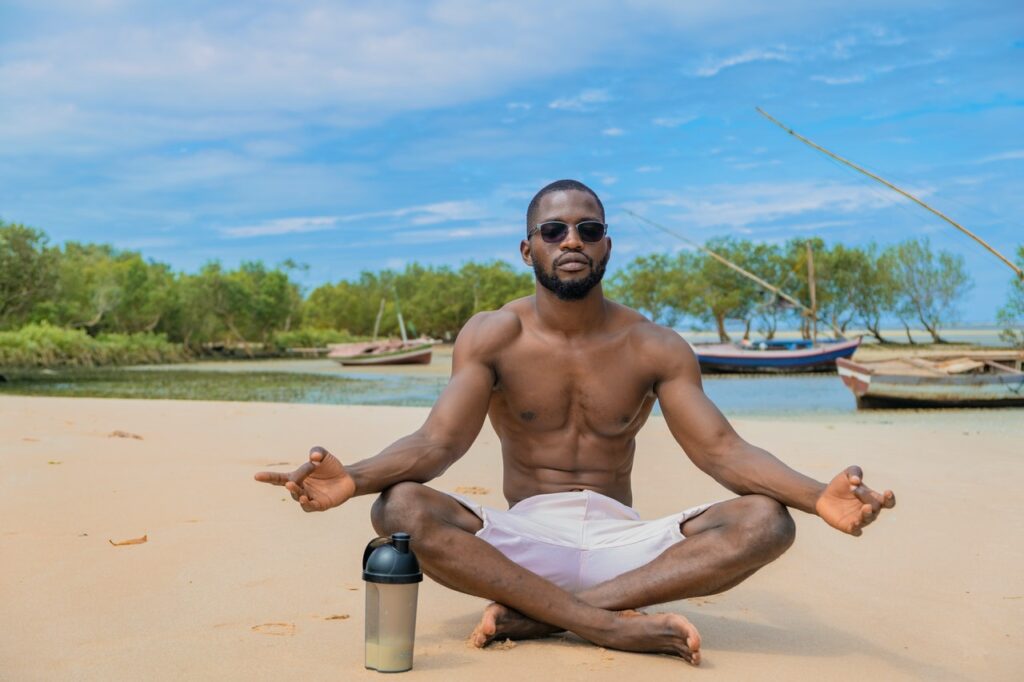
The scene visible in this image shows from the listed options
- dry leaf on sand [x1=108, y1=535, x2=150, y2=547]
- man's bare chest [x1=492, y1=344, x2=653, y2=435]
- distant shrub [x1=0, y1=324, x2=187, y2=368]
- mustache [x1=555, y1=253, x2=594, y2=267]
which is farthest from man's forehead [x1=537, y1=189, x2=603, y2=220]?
distant shrub [x1=0, y1=324, x2=187, y2=368]

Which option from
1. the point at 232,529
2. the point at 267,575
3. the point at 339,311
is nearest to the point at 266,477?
the point at 267,575

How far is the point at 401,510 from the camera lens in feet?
9.75

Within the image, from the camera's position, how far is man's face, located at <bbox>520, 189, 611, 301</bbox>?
3.40m

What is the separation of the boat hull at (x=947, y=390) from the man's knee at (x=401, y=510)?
1765cm

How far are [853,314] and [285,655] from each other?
75704mm

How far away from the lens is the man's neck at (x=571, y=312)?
11.6 ft

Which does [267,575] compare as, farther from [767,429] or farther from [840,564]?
[767,429]

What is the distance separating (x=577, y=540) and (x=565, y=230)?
3.34ft

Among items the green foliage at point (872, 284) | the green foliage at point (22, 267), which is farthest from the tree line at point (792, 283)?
the green foliage at point (22, 267)

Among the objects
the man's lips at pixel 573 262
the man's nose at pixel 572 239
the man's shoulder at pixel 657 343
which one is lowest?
the man's shoulder at pixel 657 343

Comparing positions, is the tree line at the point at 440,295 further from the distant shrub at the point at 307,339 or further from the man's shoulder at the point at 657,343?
the man's shoulder at the point at 657,343

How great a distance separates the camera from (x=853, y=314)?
243ft

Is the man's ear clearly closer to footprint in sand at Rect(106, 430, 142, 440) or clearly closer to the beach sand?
the beach sand

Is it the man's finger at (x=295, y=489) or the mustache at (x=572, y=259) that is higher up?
the mustache at (x=572, y=259)
